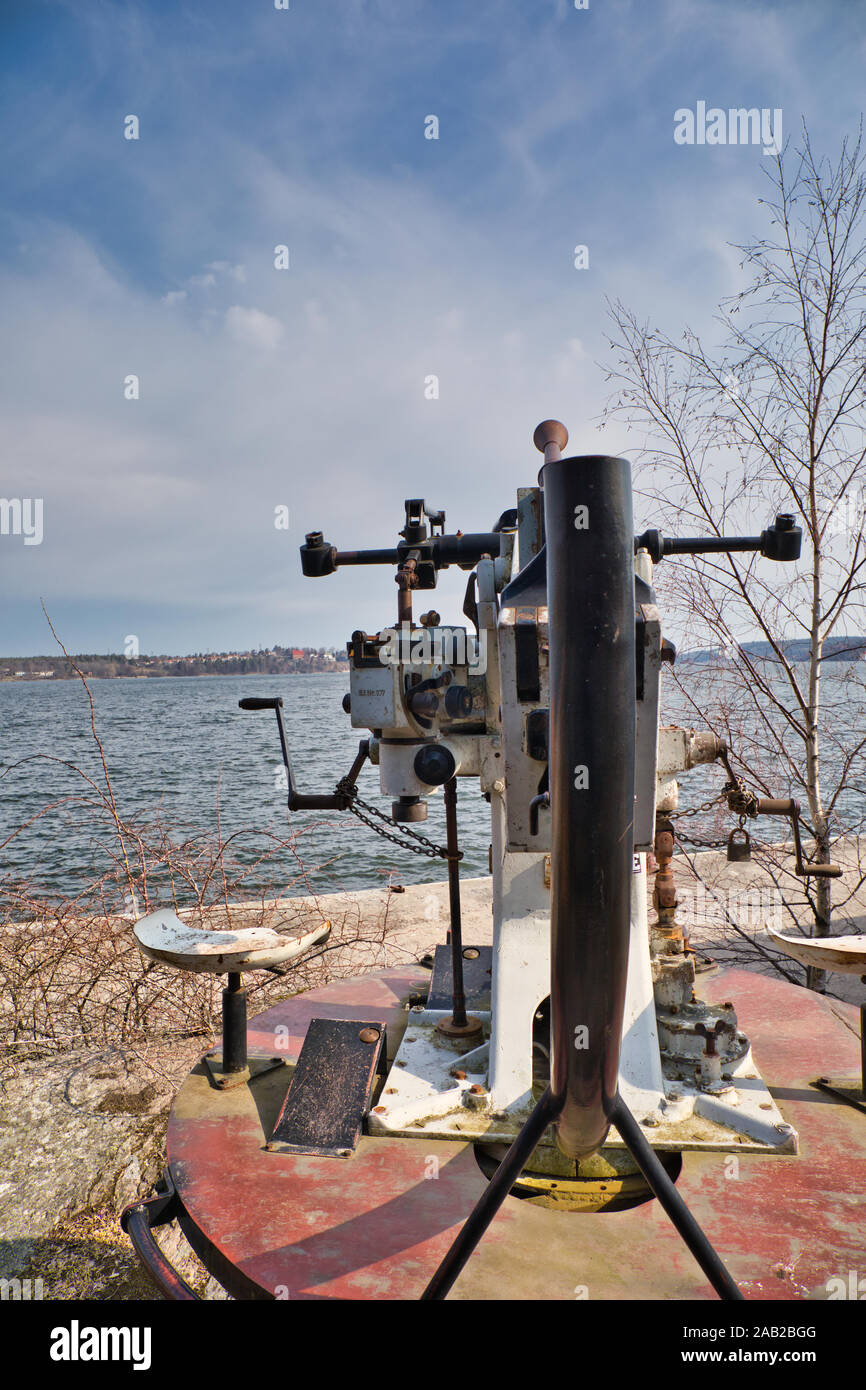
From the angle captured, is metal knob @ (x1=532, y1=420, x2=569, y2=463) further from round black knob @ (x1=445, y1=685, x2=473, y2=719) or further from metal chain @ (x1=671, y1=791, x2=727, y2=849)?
metal chain @ (x1=671, y1=791, x2=727, y2=849)

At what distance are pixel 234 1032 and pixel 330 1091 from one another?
44cm

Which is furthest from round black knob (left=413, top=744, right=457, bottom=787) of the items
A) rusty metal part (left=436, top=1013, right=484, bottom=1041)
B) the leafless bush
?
the leafless bush

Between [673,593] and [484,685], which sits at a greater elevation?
[673,593]

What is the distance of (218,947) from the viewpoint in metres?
2.29

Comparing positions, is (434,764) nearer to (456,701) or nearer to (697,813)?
(456,701)

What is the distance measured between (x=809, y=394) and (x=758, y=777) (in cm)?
223

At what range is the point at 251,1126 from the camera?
2.29m

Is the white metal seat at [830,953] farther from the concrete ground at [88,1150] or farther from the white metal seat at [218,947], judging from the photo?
the concrete ground at [88,1150]

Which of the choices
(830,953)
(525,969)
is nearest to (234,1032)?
(525,969)

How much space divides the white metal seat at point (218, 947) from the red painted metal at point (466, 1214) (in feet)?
1.57

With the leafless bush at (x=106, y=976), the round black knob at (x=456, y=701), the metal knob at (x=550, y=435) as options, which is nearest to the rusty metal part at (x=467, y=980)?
the round black knob at (x=456, y=701)
